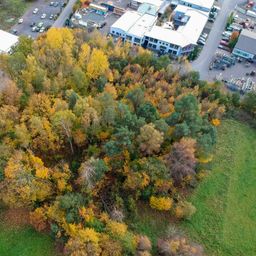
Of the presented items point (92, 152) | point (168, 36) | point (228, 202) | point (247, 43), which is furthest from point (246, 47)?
point (92, 152)

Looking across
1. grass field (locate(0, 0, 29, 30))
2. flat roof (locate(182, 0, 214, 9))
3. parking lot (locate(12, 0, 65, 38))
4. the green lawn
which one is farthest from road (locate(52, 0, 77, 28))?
the green lawn

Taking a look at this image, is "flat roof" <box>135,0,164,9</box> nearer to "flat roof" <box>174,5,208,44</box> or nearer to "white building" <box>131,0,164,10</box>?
"white building" <box>131,0,164,10</box>

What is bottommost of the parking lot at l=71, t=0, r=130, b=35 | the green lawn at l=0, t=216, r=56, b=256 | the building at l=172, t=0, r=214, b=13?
the green lawn at l=0, t=216, r=56, b=256

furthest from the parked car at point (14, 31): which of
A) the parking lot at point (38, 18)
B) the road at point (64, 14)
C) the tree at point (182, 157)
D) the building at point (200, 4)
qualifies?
the tree at point (182, 157)

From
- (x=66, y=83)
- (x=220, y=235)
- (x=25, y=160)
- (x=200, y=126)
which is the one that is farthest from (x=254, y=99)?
(x=25, y=160)

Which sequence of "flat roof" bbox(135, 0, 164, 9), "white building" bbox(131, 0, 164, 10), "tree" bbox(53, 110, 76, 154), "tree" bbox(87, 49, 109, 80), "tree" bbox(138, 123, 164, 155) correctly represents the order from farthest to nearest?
"white building" bbox(131, 0, 164, 10) < "flat roof" bbox(135, 0, 164, 9) < "tree" bbox(87, 49, 109, 80) < "tree" bbox(53, 110, 76, 154) < "tree" bbox(138, 123, 164, 155)

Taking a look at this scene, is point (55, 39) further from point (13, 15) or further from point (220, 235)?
point (220, 235)
